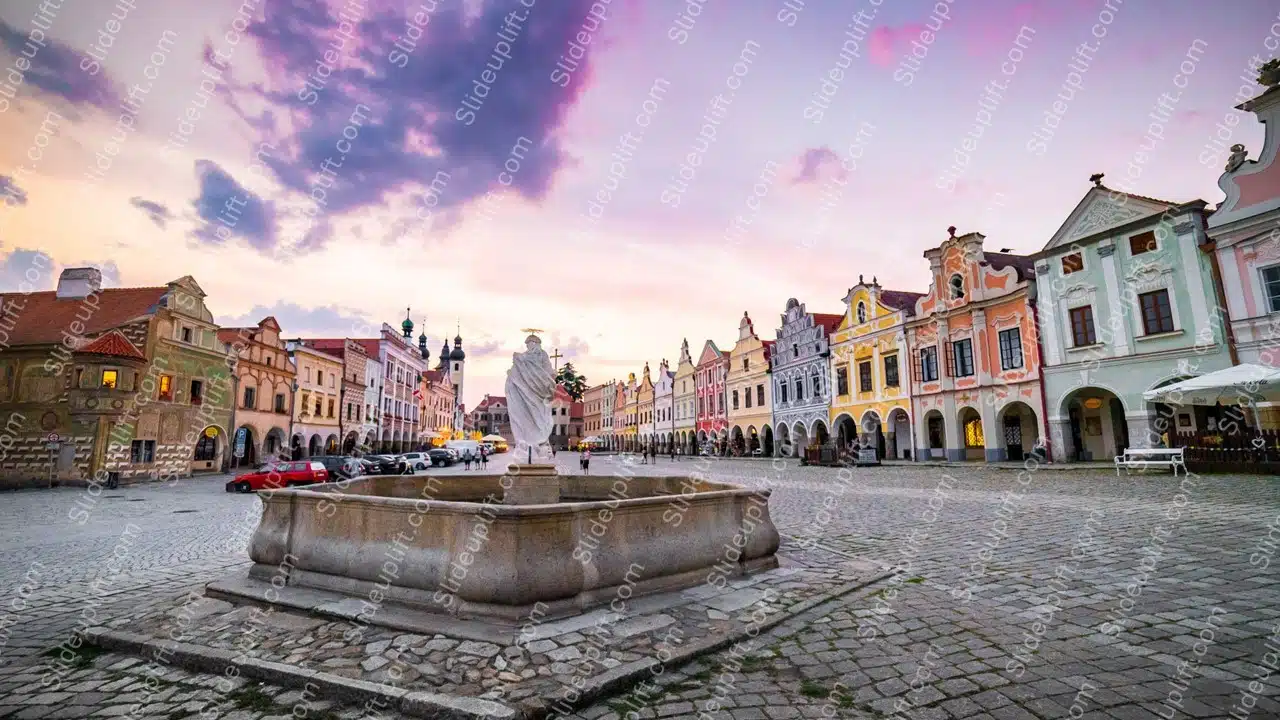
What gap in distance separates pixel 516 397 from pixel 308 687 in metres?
5.34

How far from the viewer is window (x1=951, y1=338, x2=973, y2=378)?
27.8 metres

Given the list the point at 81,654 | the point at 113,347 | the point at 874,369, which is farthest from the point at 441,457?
the point at 81,654

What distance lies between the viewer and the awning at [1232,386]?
14898mm

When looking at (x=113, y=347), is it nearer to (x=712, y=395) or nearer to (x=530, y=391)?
(x=530, y=391)

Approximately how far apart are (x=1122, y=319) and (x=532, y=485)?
24614 mm

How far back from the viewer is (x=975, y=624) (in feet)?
15.6

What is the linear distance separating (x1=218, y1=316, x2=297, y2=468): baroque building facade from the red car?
15.1 metres

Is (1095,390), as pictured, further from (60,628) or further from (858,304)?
(60,628)

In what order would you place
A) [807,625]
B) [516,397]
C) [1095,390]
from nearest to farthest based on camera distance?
[807,625]
[516,397]
[1095,390]

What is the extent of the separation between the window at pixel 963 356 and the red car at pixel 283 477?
28806 millimetres

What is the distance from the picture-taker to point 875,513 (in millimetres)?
11781

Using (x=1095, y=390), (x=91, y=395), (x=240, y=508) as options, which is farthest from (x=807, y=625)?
(x=91, y=395)

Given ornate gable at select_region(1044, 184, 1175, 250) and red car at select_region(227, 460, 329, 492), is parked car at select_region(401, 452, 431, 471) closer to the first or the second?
red car at select_region(227, 460, 329, 492)

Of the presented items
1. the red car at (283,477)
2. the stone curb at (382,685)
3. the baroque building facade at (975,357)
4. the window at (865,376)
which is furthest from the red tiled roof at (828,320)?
the stone curb at (382,685)
